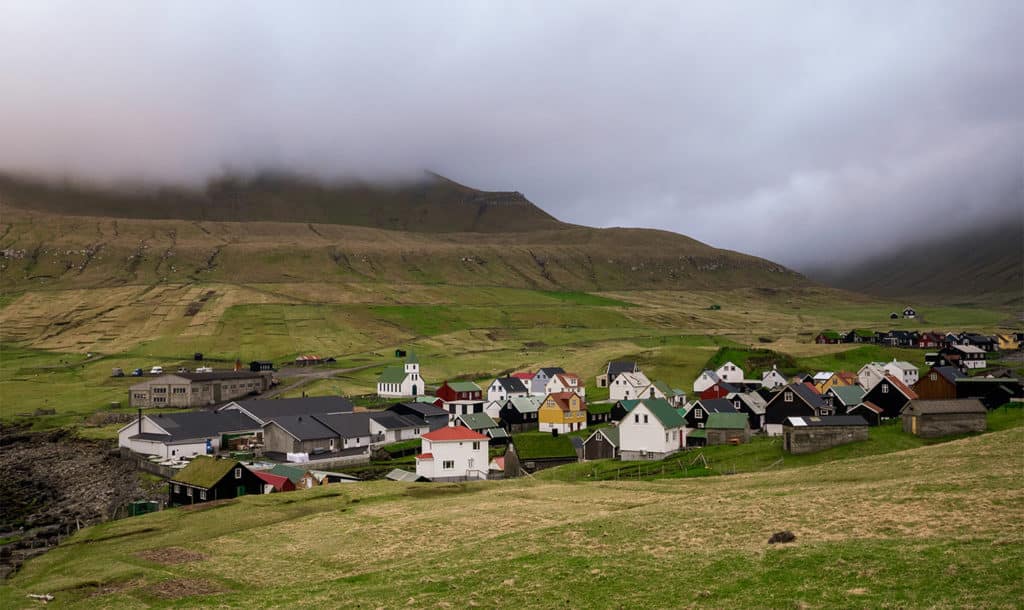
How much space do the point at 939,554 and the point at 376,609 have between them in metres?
16.7

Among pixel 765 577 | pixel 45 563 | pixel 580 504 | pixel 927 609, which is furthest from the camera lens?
pixel 580 504

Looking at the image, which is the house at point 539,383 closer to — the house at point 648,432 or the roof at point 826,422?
the house at point 648,432

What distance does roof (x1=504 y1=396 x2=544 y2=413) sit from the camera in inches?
4099

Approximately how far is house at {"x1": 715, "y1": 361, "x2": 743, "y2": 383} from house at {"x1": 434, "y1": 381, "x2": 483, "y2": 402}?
37.2 meters

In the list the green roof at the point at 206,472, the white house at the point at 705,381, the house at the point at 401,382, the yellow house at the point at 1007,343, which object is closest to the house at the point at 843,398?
the white house at the point at 705,381

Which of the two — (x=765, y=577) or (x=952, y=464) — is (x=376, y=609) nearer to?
(x=765, y=577)

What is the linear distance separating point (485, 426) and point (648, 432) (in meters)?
24.8

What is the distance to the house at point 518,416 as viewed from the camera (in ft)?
338

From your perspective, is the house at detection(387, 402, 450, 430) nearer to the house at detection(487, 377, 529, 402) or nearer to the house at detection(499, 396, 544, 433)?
the house at detection(499, 396, 544, 433)

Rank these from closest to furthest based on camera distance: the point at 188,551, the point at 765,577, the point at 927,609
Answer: the point at 927,609, the point at 765,577, the point at 188,551

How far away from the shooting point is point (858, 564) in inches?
899

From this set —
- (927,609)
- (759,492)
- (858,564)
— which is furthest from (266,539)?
(927,609)

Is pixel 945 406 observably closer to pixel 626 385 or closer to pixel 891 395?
pixel 891 395

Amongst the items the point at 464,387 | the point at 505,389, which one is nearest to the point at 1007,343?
the point at 505,389
